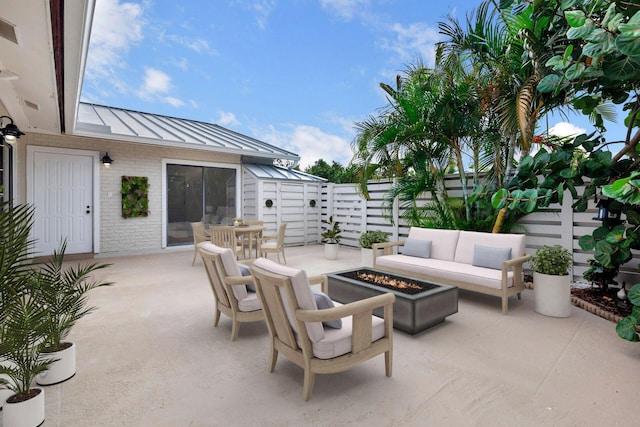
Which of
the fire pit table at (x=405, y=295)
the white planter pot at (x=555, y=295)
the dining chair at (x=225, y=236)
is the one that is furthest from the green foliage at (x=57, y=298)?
the white planter pot at (x=555, y=295)

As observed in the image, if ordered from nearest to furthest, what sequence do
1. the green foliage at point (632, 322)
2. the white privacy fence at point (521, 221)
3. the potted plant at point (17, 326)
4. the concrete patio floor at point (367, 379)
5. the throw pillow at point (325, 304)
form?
the potted plant at point (17, 326) → the concrete patio floor at point (367, 379) → the throw pillow at point (325, 304) → the green foliage at point (632, 322) → the white privacy fence at point (521, 221)

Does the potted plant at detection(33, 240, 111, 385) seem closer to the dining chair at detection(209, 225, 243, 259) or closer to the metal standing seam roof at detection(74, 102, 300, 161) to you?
the dining chair at detection(209, 225, 243, 259)

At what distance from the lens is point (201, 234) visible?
6.34 m

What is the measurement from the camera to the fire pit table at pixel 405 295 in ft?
10.1

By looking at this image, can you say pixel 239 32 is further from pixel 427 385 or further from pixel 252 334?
pixel 427 385

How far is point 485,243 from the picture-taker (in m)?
4.38

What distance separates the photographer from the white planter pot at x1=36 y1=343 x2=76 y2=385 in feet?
7.46

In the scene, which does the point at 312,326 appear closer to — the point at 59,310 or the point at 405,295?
the point at 405,295

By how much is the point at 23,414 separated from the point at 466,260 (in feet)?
15.2

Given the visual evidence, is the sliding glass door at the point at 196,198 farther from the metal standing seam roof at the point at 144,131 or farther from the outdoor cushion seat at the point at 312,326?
the outdoor cushion seat at the point at 312,326

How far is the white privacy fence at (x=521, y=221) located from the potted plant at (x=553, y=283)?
1.22 meters

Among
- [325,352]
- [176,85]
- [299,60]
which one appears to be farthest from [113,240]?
[176,85]

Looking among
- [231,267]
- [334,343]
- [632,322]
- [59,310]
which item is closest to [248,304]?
[231,267]

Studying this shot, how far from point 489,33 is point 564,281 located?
3.57 meters
